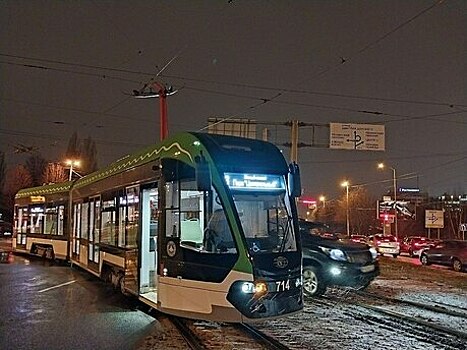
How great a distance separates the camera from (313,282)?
13.0m

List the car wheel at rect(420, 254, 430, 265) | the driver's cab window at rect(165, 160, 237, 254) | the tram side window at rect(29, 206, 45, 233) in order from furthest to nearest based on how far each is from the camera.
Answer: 1. the car wheel at rect(420, 254, 430, 265)
2. the tram side window at rect(29, 206, 45, 233)
3. the driver's cab window at rect(165, 160, 237, 254)

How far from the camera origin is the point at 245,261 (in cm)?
846

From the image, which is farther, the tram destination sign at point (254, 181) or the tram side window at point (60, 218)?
the tram side window at point (60, 218)

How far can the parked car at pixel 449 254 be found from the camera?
1004 inches

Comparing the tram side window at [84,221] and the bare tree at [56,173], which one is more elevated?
the bare tree at [56,173]

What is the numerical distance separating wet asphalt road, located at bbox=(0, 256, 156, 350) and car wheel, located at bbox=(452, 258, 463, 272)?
1736 cm

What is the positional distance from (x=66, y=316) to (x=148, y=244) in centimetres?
214

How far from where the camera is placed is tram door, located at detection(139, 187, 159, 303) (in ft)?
33.6

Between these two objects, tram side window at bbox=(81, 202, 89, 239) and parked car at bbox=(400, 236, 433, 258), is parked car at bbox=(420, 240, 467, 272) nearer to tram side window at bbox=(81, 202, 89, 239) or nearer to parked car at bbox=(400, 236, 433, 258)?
parked car at bbox=(400, 236, 433, 258)

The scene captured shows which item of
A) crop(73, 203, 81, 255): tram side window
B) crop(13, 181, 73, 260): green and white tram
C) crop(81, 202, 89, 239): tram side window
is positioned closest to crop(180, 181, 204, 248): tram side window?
crop(81, 202, 89, 239): tram side window

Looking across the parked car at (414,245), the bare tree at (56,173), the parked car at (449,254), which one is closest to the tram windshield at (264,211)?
the parked car at (449,254)

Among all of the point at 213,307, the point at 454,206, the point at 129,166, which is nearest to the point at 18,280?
the point at 129,166

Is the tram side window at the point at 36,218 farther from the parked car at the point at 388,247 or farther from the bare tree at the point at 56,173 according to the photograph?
the bare tree at the point at 56,173

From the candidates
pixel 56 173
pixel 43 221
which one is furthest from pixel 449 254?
pixel 56 173
